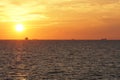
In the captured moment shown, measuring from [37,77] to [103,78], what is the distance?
47.0 feet

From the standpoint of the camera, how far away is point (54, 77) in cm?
5878

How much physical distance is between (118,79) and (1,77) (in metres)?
25.1

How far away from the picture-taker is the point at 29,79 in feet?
185

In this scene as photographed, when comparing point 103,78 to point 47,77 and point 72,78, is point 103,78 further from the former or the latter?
point 47,77

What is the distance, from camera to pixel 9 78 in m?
58.2

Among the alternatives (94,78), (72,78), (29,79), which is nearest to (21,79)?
(29,79)

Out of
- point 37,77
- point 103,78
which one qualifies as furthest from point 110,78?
point 37,77

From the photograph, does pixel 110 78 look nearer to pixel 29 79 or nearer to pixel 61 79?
pixel 61 79

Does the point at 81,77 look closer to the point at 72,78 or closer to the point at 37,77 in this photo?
the point at 72,78

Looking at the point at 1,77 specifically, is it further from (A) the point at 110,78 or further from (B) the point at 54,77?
(A) the point at 110,78

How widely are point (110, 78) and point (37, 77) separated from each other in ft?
51.9

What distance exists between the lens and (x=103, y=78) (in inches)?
2283

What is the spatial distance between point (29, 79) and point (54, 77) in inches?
225

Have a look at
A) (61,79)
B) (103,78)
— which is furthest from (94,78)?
(61,79)
